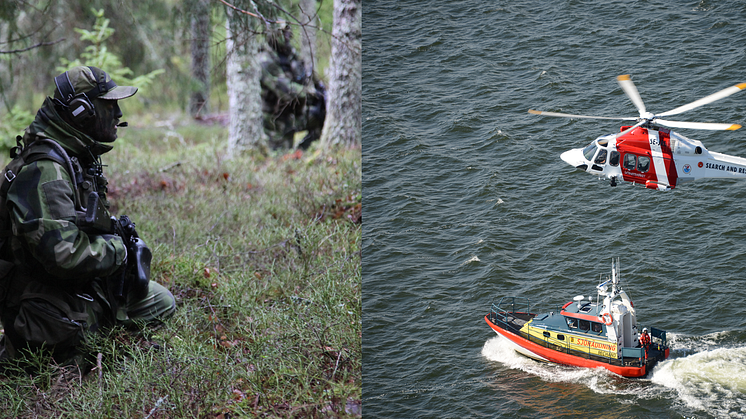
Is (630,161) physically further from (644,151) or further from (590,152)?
(590,152)

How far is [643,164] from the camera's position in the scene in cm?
796

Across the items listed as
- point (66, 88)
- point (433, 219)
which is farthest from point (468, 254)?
point (66, 88)

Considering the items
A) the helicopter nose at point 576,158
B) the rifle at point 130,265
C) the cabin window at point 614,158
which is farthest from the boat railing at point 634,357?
the rifle at point 130,265

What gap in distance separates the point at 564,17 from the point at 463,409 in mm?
7515

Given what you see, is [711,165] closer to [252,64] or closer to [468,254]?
[468,254]

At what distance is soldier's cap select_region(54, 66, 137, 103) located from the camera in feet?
14.5

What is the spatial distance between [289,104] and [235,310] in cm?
691

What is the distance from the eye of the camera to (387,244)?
346 inches

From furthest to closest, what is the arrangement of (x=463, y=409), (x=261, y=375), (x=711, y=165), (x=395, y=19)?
(x=395, y=19) < (x=711, y=165) < (x=463, y=409) < (x=261, y=375)

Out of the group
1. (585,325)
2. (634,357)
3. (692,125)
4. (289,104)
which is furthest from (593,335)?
(289,104)

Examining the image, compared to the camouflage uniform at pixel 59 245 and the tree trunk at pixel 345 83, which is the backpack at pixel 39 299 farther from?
the tree trunk at pixel 345 83

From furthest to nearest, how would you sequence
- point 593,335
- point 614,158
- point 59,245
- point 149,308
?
point 614,158 < point 593,335 < point 149,308 < point 59,245

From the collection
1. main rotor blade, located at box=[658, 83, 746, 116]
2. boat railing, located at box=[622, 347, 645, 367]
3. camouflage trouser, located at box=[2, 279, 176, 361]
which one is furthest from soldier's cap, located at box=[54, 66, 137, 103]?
boat railing, located at box=[622, 347, 645, 367]

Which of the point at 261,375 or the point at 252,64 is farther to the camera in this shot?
the point at 252,64
